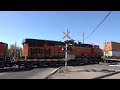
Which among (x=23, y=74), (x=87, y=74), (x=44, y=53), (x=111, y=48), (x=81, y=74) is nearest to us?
(x=87, y=74)

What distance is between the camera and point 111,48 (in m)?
70.0

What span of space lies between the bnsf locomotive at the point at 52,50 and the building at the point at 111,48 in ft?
82.3

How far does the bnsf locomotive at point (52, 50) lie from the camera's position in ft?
113

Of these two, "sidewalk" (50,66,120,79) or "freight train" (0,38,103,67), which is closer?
"sidewalk" (50,66,120,79)

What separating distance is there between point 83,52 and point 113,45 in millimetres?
29613

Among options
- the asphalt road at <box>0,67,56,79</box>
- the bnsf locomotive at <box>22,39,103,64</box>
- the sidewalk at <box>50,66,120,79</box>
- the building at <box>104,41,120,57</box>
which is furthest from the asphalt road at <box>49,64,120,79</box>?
the building at <box>104,41,120,57</box>

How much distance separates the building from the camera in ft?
231

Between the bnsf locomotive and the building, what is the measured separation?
25.1 meters

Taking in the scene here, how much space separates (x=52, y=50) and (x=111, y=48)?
121 ft

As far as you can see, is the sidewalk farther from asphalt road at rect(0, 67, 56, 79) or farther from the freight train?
the freight train

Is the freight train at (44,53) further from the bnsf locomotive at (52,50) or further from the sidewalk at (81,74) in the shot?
the sidewalk at (81,74)

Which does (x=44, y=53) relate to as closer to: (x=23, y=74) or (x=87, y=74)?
(x=23, y=74)

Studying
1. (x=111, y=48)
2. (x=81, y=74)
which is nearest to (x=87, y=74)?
(x=81, y=74)
